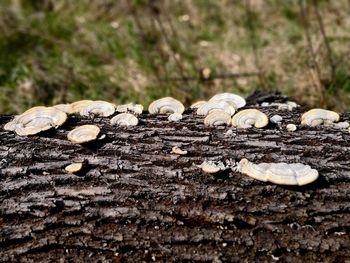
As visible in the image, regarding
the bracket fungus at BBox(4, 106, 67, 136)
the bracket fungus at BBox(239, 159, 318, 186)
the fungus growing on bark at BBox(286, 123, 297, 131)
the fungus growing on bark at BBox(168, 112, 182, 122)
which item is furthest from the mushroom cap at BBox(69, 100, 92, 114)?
the fungus growing on bark at BBox(286, 123, 297, 131)

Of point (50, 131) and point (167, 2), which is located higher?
point (167, 2)

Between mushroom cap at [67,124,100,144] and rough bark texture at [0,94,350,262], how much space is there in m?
0.09

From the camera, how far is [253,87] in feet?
17.0

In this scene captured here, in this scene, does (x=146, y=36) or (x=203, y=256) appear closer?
(x=203, y=256)

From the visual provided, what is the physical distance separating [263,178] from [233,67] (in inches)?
147

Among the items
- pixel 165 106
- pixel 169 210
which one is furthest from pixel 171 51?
pixel 169 210

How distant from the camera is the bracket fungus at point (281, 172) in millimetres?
2180

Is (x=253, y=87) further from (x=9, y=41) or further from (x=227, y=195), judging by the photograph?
(x=9, y=41)

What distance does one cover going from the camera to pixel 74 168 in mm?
2309

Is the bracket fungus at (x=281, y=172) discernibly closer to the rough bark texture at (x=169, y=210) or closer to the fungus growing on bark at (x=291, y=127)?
the rough bark texture at (x=169, y=210)

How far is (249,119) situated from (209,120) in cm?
25

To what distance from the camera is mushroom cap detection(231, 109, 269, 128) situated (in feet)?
8.46

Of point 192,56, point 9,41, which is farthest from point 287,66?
point 9,41

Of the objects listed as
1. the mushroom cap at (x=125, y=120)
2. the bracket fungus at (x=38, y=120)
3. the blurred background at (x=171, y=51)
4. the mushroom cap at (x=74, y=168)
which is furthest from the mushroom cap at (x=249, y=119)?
the blurred background at (x=171, y=51)
